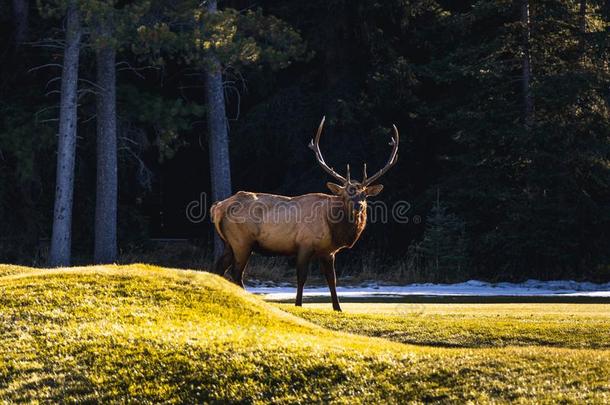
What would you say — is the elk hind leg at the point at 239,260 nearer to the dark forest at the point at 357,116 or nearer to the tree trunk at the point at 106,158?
the dark forest at the point at 357,116

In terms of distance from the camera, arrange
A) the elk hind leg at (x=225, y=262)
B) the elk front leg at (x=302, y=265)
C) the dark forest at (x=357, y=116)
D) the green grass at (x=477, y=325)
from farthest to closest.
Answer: the dark forest at (x=357, y=116)
the elk hind leg at (x=225, y=262)
the elk front leg at (x=302, y=265)
the green grass at (x=477, y=325)

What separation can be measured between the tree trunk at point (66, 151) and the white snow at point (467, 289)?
17.6 feet

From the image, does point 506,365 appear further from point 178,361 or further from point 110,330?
point 110,330

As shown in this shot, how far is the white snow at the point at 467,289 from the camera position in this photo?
1062 inches

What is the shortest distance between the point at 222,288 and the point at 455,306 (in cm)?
660

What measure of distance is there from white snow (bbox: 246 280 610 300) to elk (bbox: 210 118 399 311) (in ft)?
19.8

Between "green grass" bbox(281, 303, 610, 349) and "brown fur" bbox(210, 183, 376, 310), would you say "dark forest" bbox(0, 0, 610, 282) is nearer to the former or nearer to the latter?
"brown fur" bbox(210, 183, 376, 310)

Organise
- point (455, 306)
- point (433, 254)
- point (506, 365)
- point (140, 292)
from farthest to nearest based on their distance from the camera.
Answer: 1. point (433, 254)
2. point (455, 306)
3. point (140, 292)
4. point (506, 365)

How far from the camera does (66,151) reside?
29641 mm

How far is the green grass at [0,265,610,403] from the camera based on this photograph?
10906mm

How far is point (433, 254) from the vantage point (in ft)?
101

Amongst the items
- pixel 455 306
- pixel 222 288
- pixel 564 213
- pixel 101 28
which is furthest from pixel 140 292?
pixel 564 213

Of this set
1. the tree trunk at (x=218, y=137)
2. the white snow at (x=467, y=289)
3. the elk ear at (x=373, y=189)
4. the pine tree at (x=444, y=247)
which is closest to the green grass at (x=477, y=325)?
the elk ear at (x=373, y=189)

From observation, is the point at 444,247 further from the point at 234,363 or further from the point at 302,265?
the point at 234,363
